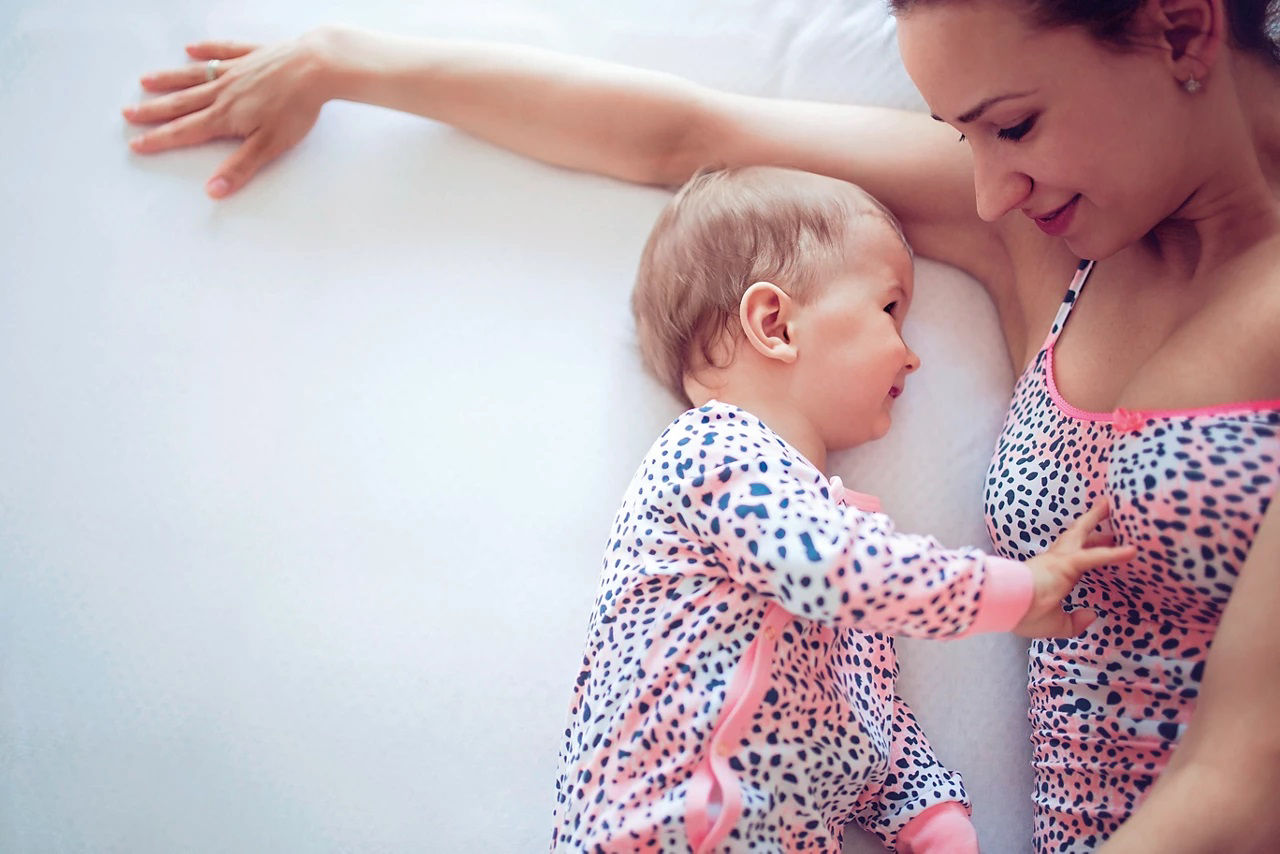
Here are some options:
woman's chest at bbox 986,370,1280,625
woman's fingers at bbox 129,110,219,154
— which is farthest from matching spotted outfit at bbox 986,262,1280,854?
woman's fingers at bbox 129,110,219,154

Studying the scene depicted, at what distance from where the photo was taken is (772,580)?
38.2 inches

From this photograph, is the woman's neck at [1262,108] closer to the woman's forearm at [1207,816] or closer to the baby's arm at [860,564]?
the baby's arm at [860,564]

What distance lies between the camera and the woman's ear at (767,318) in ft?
3.76

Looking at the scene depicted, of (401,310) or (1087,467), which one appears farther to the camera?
(401,310)

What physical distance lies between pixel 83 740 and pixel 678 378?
34.7 inches

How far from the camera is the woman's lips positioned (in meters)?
0.99

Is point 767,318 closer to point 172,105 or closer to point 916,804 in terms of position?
point 916,804

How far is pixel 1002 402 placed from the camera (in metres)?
1.29

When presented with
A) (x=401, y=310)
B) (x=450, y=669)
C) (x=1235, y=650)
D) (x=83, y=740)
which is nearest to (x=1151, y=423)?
(x=1235, y=650)

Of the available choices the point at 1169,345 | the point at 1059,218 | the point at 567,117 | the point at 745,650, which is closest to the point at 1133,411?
the point at 1169,345

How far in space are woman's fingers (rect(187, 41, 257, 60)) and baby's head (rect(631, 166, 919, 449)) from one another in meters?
0.77

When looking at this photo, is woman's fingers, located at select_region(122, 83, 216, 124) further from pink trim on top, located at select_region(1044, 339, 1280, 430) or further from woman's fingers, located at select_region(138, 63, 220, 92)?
pink trim on top, located at select_region(1044, 339, 1280, 430)

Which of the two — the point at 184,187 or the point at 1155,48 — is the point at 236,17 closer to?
the point at 184,187

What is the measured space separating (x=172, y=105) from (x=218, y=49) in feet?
0.38
